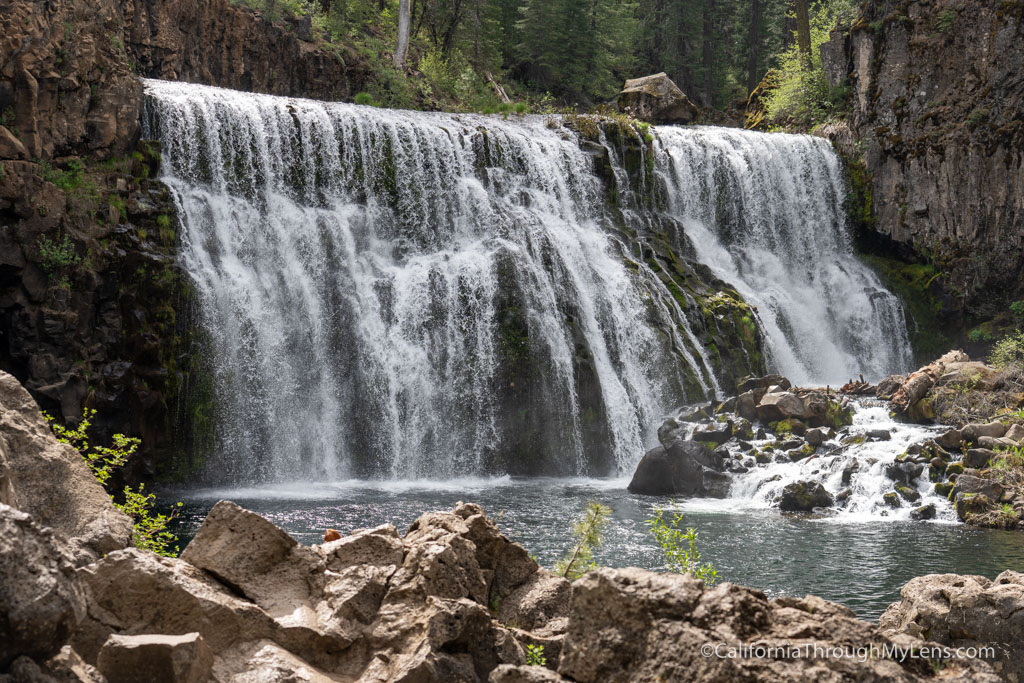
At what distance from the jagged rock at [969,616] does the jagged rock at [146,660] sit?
5075 mm

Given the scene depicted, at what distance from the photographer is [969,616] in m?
6.77

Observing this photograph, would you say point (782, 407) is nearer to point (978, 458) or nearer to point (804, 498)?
point (804, 498)

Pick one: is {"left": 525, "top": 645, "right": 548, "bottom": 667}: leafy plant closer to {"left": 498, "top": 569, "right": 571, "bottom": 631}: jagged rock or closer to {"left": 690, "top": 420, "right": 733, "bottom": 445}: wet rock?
{"left": 498, "top": 569, "right": 571, "bottom": 631}: jagged rock

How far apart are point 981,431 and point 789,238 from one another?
14.9m

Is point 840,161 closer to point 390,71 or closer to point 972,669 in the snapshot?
point 390,71

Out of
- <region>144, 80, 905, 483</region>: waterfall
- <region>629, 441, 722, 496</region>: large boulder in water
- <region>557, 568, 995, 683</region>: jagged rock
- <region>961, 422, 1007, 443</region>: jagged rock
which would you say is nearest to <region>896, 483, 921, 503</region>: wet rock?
<region>961, 422, 1007, 443</region>: jagged rock

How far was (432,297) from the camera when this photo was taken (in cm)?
2206

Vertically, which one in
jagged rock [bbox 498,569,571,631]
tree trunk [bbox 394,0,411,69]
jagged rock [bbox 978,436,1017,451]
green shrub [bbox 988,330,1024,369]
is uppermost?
tree trunk [bbox 394,0,411,69]

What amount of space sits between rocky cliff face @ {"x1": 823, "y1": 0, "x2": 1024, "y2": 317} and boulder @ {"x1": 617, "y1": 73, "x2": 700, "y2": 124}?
27.6ft

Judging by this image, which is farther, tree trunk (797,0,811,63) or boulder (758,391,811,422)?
tree trunk (797,0,811,63)

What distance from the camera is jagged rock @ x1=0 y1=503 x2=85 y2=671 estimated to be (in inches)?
134

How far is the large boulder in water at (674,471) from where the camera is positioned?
18141 mm

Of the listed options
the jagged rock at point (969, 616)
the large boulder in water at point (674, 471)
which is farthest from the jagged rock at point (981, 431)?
the jagged rock at point (969, 616)

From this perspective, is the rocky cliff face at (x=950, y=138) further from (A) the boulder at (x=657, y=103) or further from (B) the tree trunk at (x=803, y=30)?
(A) the boulder at (x=657, y=103)
